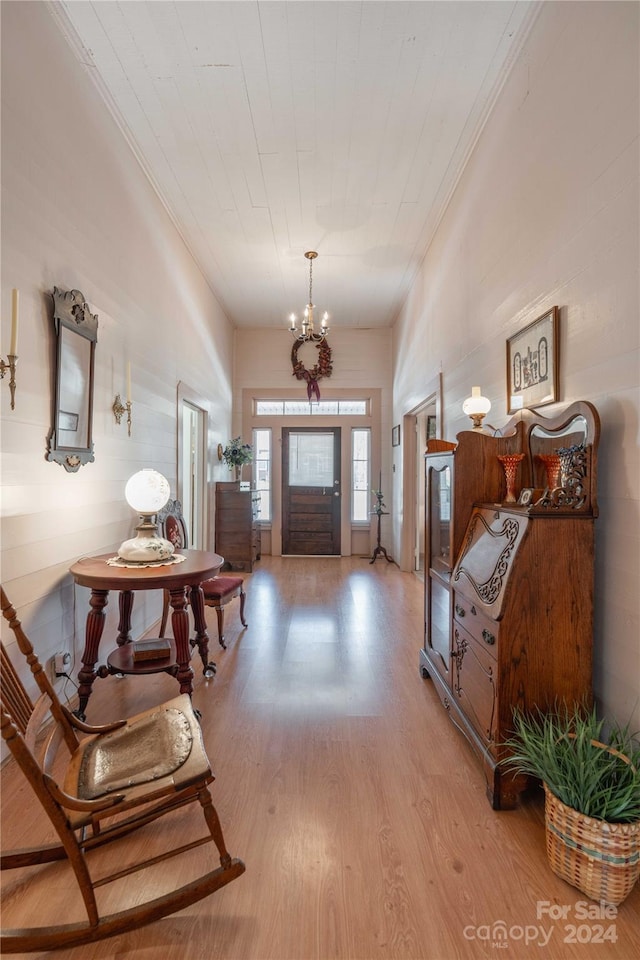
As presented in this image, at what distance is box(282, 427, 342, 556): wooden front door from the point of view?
22.7ft

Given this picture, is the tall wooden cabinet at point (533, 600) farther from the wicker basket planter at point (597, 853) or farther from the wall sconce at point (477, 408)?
the wall sconce at point (477, 408)

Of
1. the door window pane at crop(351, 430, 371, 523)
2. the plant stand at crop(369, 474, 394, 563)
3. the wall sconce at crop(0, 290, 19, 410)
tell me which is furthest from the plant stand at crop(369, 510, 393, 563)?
the wall sconce at crop(0, 290, 19, 410)

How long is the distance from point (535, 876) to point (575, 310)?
203 cm

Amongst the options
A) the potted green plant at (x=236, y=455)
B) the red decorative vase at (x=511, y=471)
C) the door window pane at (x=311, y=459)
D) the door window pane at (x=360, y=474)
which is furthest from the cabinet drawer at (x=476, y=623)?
the door window pane at (x=311, y=459)

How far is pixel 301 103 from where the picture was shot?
2.70m

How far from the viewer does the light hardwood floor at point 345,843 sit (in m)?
1.23

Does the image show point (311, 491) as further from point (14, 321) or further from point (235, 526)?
point (14, 321)

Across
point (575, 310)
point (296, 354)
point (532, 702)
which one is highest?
point (296, 354)

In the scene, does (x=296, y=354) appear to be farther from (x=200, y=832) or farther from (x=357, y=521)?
(x=200, y=832)

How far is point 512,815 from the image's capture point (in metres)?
1.67

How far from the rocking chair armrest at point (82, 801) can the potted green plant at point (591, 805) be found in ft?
4.10

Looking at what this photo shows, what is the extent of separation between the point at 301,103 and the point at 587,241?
1.96m

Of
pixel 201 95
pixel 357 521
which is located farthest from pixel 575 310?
pixel 357 521

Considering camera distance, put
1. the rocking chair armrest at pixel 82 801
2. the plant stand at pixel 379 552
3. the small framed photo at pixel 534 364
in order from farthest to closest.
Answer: the plant stand at pixel 379 552 < the small framed photo at pixel 534 364 < the rocking chair armrest at pixel 82 801
